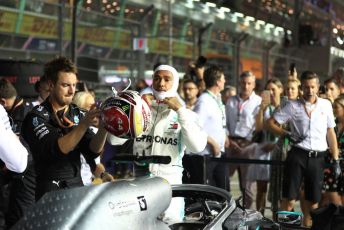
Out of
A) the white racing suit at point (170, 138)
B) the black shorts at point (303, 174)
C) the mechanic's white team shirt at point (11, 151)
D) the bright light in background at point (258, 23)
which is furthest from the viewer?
the bright light in background at point (258, 23)

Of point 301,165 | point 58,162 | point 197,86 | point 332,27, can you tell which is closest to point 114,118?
point 58,162

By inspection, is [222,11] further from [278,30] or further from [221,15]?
[278,30]

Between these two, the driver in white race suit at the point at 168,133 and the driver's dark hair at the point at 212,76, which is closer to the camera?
the driver in white race suit at the point at 168,133

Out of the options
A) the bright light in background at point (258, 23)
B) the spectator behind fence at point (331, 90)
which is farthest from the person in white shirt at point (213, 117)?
the bright light in background at point (258, 23)

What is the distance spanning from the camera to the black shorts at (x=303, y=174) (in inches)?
370

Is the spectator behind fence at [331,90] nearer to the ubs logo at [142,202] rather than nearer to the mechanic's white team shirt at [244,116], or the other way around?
the mechanic's white team shirt at [244,116]

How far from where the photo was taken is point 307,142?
370 inches

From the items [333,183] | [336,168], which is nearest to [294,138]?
[336,168]

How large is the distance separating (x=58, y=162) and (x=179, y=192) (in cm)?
79

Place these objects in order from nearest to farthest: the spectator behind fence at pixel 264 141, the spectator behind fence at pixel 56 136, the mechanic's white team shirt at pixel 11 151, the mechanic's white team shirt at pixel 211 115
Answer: the mechanic's white team shirt at pixel 11 151 → the spectator behind fence at pixel 56 136 → the mechanic's white team shirt at pixel 211 115 → the spectator behind fence at pixel 264 141

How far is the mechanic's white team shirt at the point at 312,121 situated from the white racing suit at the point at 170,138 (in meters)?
3.54

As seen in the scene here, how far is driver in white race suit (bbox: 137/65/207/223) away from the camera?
5988 millimetres

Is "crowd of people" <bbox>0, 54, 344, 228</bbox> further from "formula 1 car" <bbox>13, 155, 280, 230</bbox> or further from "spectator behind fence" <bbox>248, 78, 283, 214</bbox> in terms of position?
"formula 1 car" <bbox>13, 155, 280, 230</bbox>

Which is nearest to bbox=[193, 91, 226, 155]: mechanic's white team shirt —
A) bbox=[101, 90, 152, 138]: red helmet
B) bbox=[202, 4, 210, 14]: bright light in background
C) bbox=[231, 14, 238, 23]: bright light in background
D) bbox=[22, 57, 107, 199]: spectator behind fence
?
bbox=[22, 57, 107, 199]: spectator behind fence
